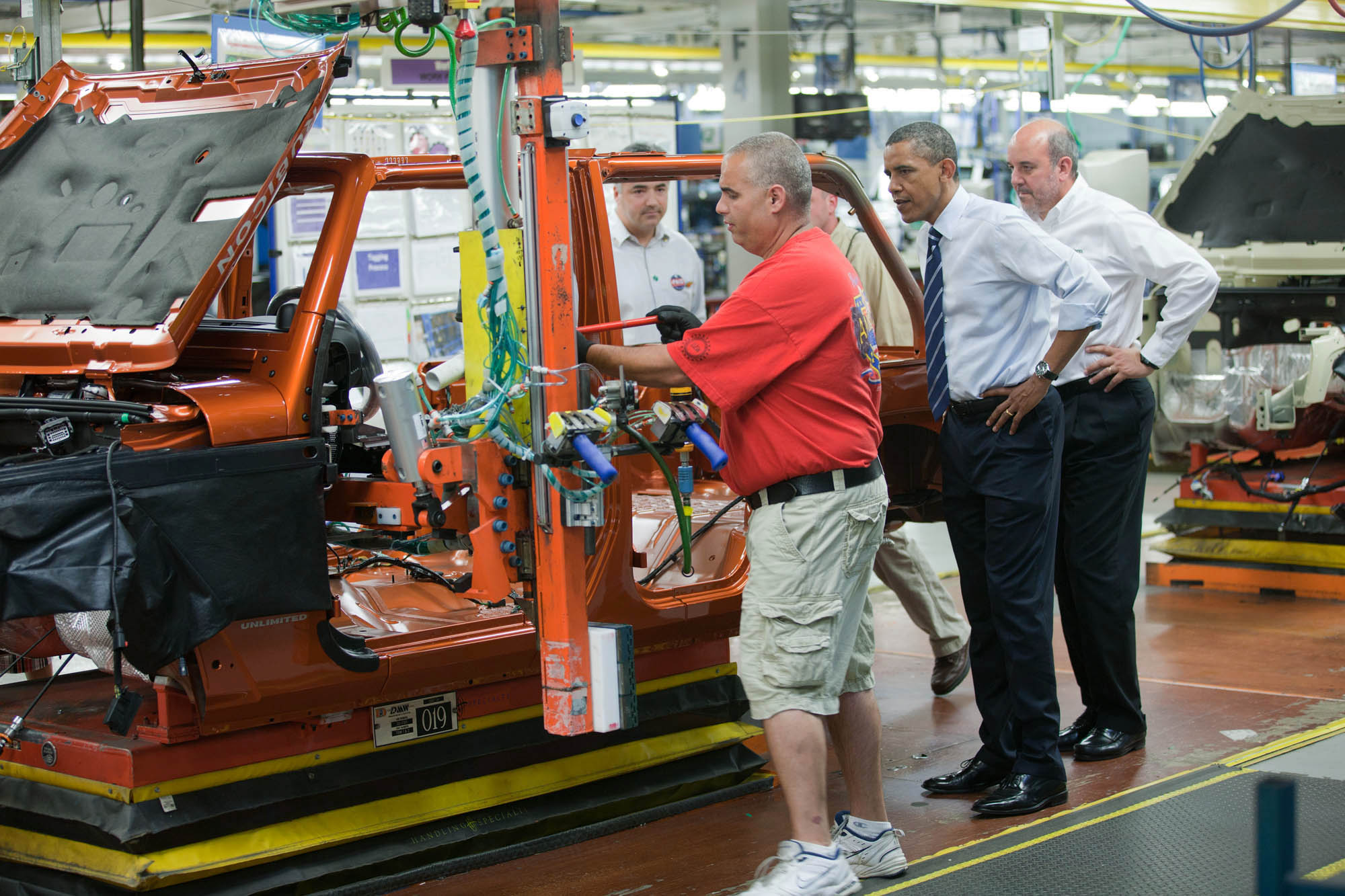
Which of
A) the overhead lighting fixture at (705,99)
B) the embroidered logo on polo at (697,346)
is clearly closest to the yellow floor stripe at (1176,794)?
the embroidered logo on polo at (697,346)

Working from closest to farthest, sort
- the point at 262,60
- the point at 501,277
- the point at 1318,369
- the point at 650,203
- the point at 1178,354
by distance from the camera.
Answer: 1. the point at 501,277
2. the point at 262,60
3. the point at 650,203
4. the point at 1318,369
5. the point at 1178,354

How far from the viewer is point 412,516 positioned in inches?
151

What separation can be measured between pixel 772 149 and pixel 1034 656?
1860 millimetres

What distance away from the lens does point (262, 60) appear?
4.28m

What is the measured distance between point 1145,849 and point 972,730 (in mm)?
1495

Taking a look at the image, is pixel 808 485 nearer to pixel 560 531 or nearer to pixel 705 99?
pixel 560 531

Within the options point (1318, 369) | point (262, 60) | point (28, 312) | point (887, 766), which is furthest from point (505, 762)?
point (1318, 369)

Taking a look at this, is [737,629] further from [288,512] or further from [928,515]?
[288,512]

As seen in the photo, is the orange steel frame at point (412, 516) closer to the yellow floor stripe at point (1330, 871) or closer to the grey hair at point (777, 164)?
the grey hair at point (777, 164)

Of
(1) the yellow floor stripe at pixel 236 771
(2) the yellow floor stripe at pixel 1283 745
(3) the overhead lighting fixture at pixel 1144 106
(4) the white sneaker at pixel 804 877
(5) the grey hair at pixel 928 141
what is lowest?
(2) the yellow floor stripe at pixel 1283 745

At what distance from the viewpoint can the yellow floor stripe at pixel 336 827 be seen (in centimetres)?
370

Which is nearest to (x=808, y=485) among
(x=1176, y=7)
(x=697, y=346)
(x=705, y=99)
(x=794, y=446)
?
(x=794, y=446)

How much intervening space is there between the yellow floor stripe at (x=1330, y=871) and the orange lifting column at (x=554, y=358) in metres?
1.90

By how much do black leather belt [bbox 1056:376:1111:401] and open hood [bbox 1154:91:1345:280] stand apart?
3529mm
